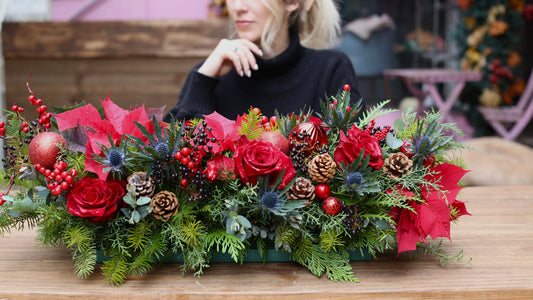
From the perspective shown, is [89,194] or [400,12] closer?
[89,194]

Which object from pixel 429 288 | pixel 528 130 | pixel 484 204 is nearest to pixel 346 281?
pixel 429 288

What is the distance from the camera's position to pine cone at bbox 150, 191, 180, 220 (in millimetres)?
612

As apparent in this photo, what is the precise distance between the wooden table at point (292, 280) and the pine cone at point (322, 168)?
0.15m

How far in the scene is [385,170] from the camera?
0.66 metres

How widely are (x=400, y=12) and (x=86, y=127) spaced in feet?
15.9

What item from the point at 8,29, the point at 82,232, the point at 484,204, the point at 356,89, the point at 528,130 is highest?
the point at 8,29

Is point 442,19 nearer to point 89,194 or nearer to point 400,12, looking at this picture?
point 400,12

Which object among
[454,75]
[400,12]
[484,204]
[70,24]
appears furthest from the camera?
[400,12]

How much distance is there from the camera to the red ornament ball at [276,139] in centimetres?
65

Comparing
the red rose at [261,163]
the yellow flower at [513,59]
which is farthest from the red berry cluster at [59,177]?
the yellow flower at [513,59]

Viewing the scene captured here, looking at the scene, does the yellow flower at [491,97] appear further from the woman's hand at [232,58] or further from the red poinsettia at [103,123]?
the red poinsettia at [103,123]

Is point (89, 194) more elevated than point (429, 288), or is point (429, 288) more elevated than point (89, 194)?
point (89, 194)

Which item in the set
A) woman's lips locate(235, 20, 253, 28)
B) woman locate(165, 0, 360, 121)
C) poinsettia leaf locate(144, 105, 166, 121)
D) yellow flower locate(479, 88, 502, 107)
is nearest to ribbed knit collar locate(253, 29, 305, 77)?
woman locate(165, 0, 360, 121)

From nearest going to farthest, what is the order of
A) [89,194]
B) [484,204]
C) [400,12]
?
[89,194]
[484,204]
[400,12]
